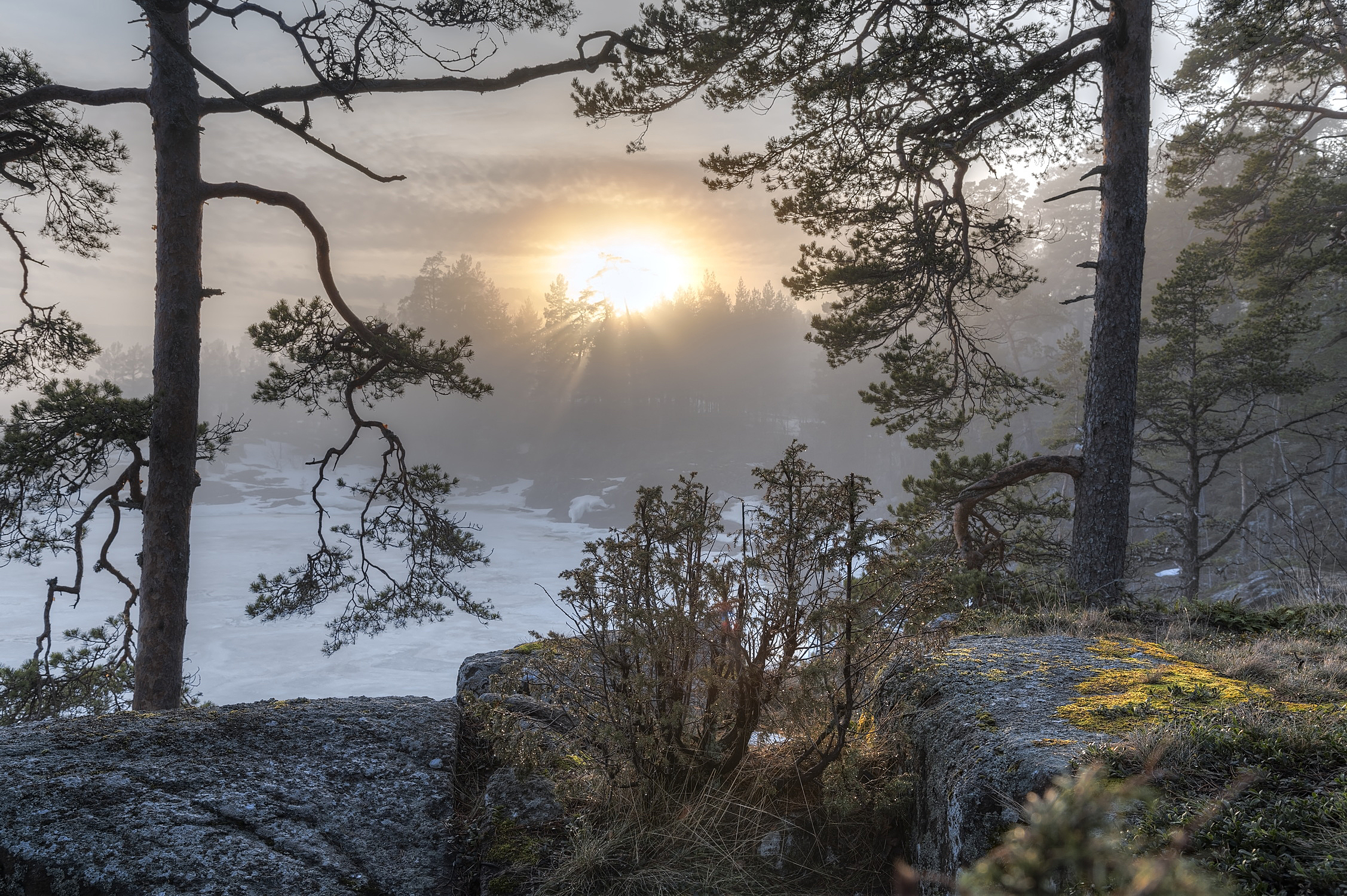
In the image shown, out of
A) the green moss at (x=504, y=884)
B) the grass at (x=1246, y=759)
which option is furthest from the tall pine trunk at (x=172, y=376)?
the grass at (x=1246, y=759)

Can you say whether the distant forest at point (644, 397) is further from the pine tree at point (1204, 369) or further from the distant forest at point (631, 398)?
the pine tree at point (1204, 369)

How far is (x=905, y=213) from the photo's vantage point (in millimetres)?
7762

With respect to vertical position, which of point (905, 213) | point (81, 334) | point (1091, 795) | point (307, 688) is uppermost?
point (905, 213)

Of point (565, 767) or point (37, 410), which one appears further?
point (37, 410)

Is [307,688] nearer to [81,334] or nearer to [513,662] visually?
[81,334]

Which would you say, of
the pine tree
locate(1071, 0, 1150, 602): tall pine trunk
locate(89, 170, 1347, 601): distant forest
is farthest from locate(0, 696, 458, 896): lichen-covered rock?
locate(89, 170, 1347, 601): distant forest

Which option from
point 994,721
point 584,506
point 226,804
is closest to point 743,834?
point 994,721

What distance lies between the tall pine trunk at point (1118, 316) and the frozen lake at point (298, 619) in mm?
18007

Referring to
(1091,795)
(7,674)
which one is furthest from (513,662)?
(7,674)

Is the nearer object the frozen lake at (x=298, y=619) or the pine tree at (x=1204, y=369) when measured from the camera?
the pine tree at (x=1204, y=369)

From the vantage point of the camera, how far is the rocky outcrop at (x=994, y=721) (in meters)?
2.21

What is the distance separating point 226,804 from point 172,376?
5.51 meters

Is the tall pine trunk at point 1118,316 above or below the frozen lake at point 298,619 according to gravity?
above

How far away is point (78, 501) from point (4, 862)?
6.03m
